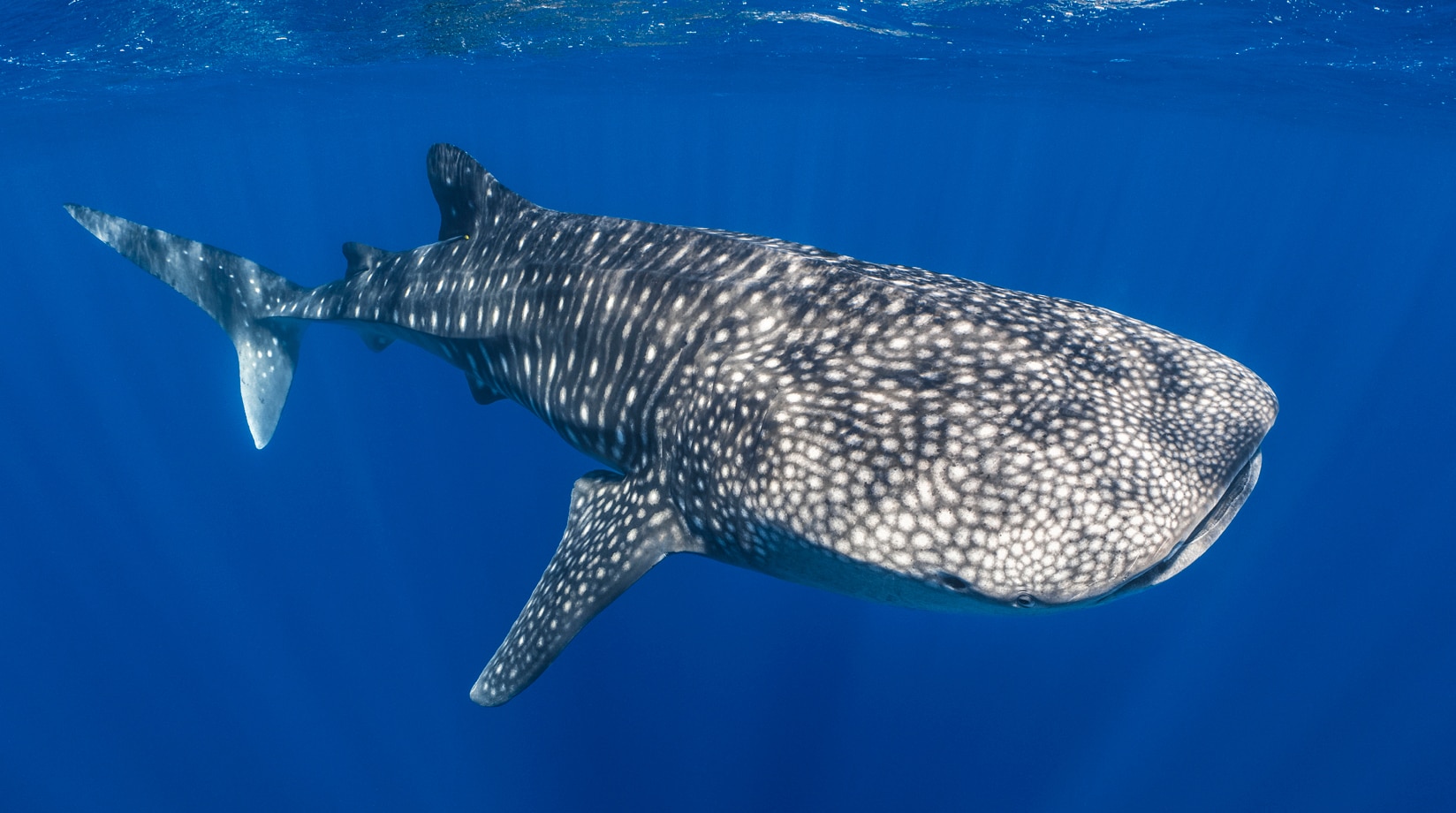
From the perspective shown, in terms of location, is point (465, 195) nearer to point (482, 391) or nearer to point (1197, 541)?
point (482, 391)

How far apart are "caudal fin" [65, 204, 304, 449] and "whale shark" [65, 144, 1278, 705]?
11.3 ft

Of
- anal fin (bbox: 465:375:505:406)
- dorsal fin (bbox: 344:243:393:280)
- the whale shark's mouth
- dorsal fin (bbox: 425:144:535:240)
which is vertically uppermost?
dorsal fin (bbox: 425:144:535:240)

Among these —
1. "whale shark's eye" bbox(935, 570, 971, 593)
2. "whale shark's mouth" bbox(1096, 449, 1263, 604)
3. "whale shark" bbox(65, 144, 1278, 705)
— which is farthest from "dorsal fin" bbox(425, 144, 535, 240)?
"whale shark's mouth" bbox(1096, 449, 1263, 604)

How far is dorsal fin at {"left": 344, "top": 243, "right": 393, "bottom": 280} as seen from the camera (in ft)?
22.3

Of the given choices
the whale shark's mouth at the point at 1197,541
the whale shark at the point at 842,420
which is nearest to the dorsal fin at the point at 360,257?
the whale shark at the point at 842,420

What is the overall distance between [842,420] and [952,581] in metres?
0.74

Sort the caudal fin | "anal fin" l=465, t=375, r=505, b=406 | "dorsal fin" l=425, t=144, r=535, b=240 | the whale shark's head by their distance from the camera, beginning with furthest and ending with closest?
1. the caudal fin
2. "anal fin" l=465, t=375, r=505, b=406
3. "dorsal fin" l=425, t=144, r=535, b=240
4. the whale shark's head

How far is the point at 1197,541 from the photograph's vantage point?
9.05 feet

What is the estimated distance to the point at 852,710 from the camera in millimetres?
11719

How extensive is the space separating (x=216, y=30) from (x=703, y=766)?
1715 centimetres

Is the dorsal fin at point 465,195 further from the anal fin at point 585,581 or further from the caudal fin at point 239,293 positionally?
the anal fin at point 585,581

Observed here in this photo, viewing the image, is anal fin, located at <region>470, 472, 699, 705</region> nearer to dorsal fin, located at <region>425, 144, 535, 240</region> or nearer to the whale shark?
the whale shark

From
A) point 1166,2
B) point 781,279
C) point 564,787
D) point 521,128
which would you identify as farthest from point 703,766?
point 521,128

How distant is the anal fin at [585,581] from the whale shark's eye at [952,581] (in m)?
1.48
